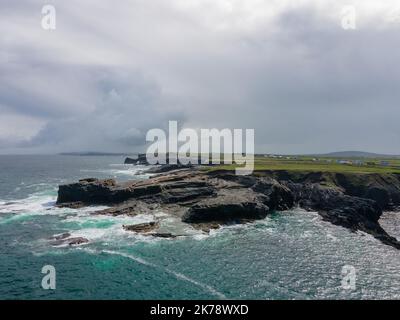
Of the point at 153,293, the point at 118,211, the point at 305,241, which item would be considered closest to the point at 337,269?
the point at 305,241

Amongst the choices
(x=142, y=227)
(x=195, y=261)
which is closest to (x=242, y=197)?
(x=142, y=227)

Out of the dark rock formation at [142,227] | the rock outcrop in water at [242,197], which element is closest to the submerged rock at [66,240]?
the dark rock formation at [142,227]

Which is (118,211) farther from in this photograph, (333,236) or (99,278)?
(333,236)

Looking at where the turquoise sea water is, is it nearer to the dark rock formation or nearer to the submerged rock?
the submerged rock

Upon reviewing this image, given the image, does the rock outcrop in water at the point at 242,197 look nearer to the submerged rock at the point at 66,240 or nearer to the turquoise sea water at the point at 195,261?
the turquoise sea water at the point at 195,261

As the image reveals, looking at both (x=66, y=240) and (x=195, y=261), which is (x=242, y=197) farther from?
(x=66, y=240)

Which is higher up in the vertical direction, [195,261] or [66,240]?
[66,240]
